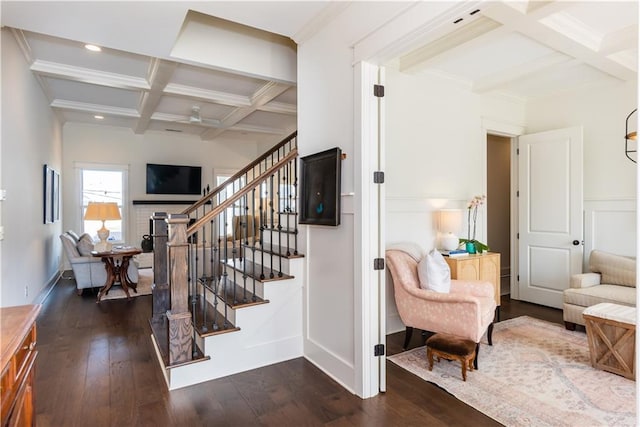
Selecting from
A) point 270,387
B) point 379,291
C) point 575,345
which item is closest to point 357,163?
point 379,291

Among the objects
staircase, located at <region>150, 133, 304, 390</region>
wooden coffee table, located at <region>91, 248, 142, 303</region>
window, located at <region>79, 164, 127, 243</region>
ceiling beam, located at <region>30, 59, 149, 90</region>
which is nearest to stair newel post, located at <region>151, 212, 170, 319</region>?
staircase, located at <region>150, 133, 304, 390</region>

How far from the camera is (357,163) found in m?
2.45

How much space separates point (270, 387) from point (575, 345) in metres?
2.84

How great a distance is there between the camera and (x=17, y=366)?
1.32 m

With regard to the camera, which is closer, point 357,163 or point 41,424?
point 41,424

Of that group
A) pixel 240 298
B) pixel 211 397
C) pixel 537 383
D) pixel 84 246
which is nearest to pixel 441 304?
pixel 537 383

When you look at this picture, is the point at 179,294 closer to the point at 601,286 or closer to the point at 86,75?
the point at 86,75

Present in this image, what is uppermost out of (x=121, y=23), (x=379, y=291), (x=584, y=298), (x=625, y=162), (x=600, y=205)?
(x=121, y=23)

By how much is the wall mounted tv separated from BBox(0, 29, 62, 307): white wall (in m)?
2.39

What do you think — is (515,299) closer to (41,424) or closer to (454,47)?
(454,47)

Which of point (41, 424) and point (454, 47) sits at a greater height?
point (454, 47)

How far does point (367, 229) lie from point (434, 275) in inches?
40.1

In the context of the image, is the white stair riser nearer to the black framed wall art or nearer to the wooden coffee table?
the black framed wall art

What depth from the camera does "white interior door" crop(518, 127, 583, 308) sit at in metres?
4.42
